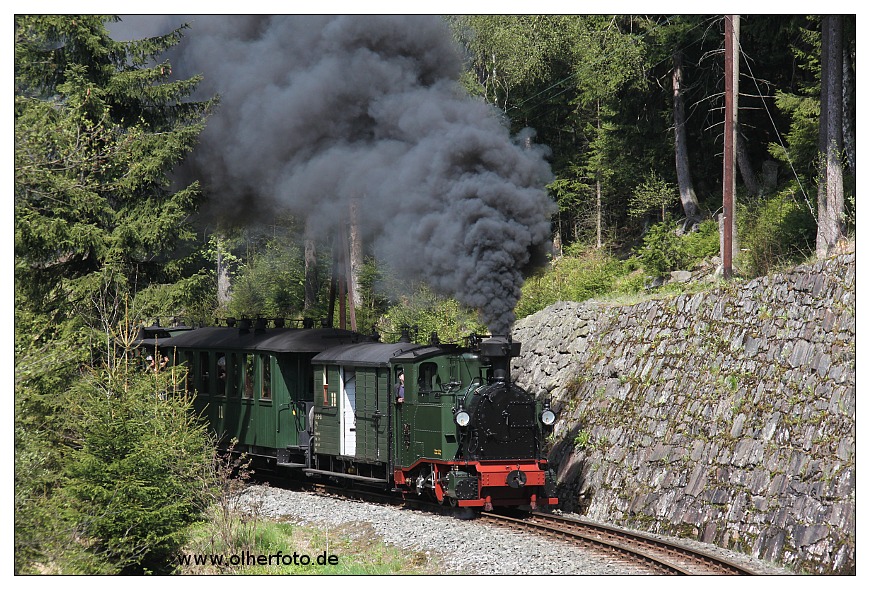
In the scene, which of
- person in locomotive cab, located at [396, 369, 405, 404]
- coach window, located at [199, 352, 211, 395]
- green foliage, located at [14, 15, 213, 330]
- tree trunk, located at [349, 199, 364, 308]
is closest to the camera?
person in locomotive cab, located at [396, 369, 405, 404]

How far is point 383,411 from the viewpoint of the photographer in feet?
49.2

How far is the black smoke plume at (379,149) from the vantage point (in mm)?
14594

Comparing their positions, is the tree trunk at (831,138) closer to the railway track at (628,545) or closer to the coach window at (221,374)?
the railway track at (628,545)

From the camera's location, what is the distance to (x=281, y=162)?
61.6 feet

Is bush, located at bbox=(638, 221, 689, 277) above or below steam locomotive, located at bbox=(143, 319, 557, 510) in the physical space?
above

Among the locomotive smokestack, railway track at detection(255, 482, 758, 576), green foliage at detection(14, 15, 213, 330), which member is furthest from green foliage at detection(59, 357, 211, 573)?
the locomotive smokestack

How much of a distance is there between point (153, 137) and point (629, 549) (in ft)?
38.2

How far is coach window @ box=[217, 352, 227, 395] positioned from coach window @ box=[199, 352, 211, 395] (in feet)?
1.22

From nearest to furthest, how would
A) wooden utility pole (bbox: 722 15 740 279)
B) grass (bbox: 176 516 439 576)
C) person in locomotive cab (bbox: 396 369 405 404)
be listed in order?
grass (bbox: 176 516 439 576) < person in locomotive cab (bbox: 396 369 405 404) < wooden utility pole (bbox: 722 15 740 279)

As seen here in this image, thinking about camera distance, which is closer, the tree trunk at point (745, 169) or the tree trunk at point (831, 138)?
the tree trunk at point (831, 138)

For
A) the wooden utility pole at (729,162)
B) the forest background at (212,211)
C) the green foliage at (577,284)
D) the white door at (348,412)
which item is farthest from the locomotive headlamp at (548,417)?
the green foliage at (577,284)

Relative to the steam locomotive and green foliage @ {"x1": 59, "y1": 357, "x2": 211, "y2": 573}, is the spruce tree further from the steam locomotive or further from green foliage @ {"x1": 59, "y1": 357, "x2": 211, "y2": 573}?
the steam locomotive

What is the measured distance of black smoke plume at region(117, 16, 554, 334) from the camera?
14594 millimetres

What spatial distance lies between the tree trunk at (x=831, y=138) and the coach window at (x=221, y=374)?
11772 mm
